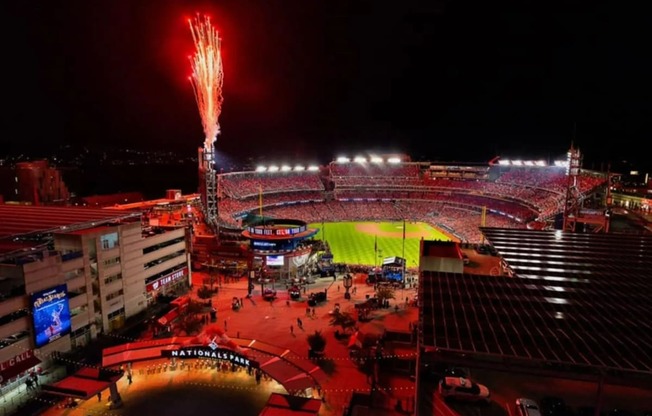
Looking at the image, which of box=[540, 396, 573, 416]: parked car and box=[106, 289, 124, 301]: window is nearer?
box=[540, 396, 573, 416]: parked car

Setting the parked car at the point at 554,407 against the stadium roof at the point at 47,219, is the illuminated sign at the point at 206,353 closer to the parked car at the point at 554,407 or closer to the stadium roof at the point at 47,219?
the stadium roof at the point at 47,219

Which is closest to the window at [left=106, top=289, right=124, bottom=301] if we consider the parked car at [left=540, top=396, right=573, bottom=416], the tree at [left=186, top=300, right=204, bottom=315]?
the tree at [left=186, top=300, right=204, bottom=315]

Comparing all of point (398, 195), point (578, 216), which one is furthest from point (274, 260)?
point (398, 195)

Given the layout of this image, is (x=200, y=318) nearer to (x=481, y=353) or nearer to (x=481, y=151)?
(x=481, y=353)

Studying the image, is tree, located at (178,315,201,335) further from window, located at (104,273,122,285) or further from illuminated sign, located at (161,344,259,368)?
window, located at (104,273,122,285)

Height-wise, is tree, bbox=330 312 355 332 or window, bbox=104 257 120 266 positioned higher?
window, bbox=104 257 120 266

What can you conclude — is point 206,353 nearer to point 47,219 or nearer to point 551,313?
point 551,313

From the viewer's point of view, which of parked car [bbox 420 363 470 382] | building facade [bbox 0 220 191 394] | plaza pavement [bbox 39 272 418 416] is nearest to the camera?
parked car [bbox 420 363 470 382]
